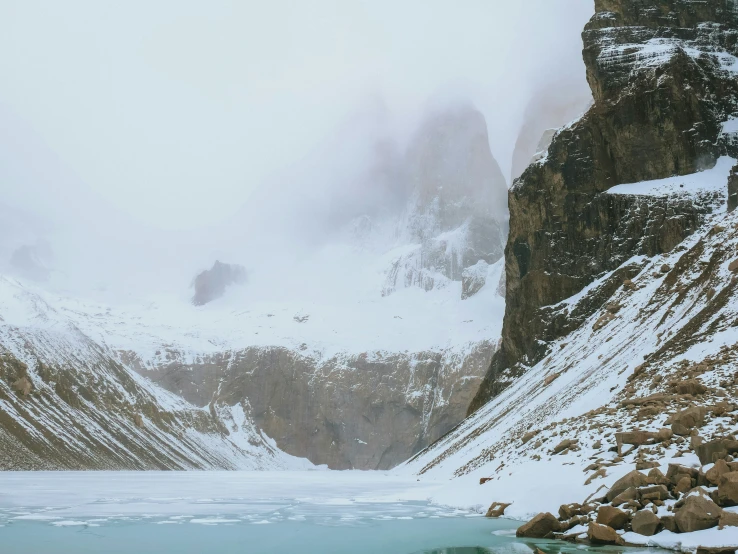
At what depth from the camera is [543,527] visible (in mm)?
22594

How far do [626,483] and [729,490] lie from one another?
12.9 ft

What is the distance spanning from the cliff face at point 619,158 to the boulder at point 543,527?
86569 mm

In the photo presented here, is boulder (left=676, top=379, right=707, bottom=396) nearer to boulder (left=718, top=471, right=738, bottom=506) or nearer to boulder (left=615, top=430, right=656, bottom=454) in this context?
boulder (left=615, top=430, right=656, bottom=454)

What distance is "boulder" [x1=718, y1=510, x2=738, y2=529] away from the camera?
16.6 m

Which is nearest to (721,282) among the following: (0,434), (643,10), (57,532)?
(57,532)

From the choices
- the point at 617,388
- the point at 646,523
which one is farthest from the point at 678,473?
the point at 617,388

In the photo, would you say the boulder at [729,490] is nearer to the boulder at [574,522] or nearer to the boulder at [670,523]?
the boulder at [670,523]

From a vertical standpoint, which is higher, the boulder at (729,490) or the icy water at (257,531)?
the boulder at (729,490)

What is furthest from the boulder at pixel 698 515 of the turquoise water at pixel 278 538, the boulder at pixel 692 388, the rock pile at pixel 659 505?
the boulder at pixel 692 388

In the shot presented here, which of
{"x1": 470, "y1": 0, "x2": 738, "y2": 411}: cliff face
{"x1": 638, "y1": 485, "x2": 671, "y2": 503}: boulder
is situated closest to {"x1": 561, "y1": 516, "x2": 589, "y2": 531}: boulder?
{"x1": 638, "y1": 485, "x2": 671, "y2": 503}: boulder

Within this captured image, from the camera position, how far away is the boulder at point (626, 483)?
20.8 meters

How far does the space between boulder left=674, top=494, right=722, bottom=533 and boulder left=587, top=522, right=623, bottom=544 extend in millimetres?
1892

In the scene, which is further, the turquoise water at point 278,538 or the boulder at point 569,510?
the turquoise water at point 278,538

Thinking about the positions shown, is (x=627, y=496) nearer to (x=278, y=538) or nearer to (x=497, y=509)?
(x=497, y=509)
